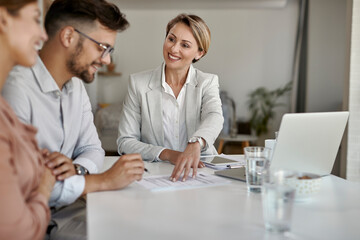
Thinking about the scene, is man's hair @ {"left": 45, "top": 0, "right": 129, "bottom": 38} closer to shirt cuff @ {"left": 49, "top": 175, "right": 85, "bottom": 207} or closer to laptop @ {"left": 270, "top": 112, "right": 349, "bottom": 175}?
shirt cuff @ {"left": 49, "top": 175, "right": 85, "bottom": 207}

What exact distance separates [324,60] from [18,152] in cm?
669

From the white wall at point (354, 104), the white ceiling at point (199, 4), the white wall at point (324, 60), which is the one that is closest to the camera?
the white wall at point (354, 104)

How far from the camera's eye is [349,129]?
379cm

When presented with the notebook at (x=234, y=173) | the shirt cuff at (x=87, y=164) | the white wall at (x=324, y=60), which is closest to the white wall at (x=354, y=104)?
the notebook at (x=234, y=173)

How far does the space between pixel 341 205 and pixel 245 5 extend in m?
6.47

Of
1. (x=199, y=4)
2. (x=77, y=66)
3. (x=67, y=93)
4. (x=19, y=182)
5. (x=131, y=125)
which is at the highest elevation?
(x=199, y=4)

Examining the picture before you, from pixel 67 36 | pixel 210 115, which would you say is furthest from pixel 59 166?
pixel 210 115

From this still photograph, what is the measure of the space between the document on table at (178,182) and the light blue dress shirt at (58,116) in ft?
0.70

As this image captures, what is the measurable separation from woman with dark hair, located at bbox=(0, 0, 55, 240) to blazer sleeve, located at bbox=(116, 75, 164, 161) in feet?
3.37

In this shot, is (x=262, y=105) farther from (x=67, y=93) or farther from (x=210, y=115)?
(x=67, y=93)

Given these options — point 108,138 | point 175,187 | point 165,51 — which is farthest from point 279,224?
point 108,138

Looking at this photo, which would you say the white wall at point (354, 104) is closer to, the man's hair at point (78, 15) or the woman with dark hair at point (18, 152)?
the man's hair at point (78, 15)

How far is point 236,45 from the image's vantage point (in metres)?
7.27

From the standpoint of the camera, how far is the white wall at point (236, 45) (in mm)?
7227
